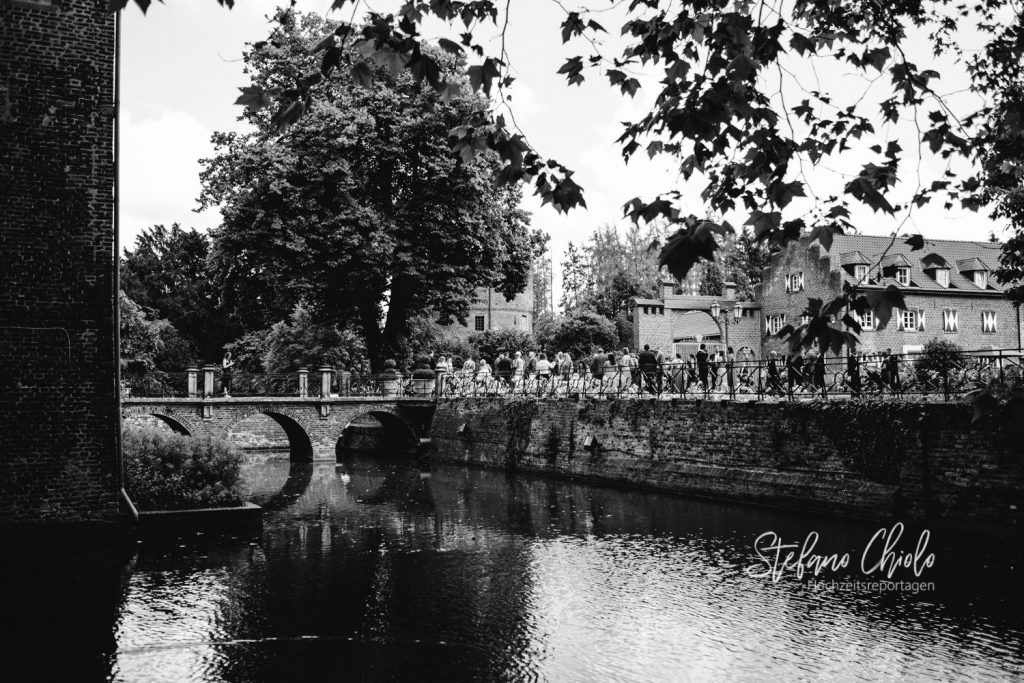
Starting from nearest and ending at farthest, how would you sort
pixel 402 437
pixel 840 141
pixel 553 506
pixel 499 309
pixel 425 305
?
pixel 840 141 < pixel 553 506 < pixel 425 305 < pixel 402 437 < pixel 499 309

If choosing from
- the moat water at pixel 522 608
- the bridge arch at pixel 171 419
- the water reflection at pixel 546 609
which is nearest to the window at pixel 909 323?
the water reflection at pixel 546 609

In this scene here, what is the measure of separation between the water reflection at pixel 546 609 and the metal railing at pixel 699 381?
10.3 feet

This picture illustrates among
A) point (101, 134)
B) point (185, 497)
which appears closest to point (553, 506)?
point (185, 497)

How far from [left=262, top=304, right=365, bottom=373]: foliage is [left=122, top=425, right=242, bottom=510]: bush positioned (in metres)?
22.5

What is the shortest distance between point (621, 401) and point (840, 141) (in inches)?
794

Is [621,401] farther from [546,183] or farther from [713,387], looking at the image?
[546,183]

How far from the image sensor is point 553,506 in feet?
67.8

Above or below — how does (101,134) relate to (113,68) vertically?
below

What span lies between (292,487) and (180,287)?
4005 centimetres

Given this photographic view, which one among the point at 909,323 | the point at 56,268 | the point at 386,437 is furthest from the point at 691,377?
the point at 909,323

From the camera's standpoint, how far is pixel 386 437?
3878 cm

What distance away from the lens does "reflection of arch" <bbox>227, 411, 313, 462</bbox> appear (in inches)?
1345

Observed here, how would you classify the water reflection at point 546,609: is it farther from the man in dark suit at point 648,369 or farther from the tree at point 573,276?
the tree at point 573,276
